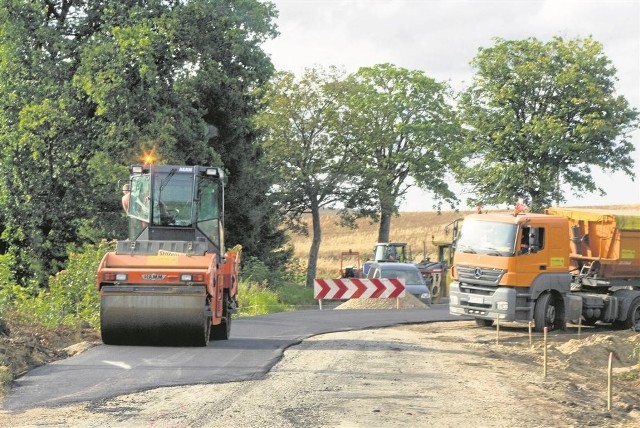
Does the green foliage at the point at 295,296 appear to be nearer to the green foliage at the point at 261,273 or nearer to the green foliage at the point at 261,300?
the green foliage at the point at 261,300

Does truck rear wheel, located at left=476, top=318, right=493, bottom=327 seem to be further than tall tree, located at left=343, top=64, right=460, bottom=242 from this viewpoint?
No

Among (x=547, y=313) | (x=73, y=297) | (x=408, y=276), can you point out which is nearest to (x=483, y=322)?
(x=547, y=313)

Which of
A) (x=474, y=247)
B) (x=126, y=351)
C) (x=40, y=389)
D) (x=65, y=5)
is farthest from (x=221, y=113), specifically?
(x=40, y=389)

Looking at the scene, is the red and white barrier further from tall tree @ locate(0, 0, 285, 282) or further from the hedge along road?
the hedge along road

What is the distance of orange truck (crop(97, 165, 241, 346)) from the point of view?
19.0 metres

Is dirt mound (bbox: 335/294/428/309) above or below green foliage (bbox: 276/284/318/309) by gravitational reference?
above

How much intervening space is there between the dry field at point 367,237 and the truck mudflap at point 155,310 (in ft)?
166

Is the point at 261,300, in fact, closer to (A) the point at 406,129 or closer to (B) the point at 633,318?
(B) the point at 633,318

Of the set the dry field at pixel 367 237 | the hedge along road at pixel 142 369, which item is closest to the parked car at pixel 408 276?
the hedge along road at pixel 142 369

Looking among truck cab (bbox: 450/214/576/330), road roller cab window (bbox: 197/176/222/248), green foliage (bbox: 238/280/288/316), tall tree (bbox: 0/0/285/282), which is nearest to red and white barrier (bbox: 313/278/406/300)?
green foliage (bbox: 238/280/288/316)

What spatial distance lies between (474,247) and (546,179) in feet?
122

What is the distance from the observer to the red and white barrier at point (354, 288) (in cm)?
3472

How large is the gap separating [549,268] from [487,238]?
1.69 m

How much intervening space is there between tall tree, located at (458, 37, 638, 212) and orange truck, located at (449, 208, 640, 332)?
3356cm
